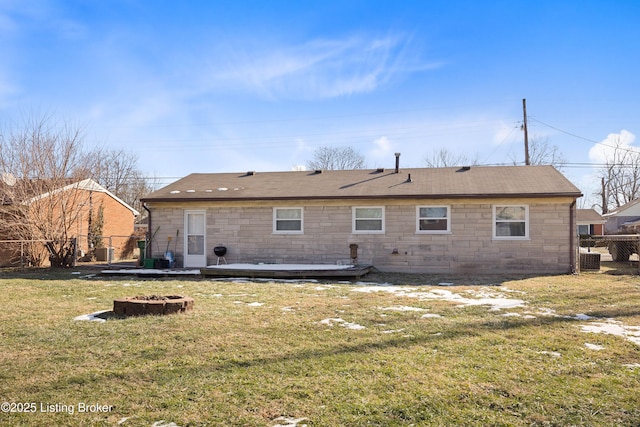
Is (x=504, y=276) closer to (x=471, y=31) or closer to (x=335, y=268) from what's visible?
(x=335, y=268)

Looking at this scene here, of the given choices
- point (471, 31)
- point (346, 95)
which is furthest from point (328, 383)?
point (346, 95)

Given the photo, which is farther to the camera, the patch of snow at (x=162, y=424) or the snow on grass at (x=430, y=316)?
the snow on grass at (x=430, y=316)

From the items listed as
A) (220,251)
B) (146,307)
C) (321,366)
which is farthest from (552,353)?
(220,251)

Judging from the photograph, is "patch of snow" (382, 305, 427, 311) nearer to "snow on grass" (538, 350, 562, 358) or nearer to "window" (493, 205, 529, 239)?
"snow on grass" (538, 350, 562, 358)

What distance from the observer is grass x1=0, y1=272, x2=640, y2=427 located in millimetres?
3229

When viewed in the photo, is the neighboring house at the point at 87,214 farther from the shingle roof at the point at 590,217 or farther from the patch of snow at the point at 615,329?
the shingle roof at the point at 590,217

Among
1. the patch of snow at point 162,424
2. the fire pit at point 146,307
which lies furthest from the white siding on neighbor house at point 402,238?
the patch of snow at point 162,424

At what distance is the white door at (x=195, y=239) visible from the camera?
1513 cm

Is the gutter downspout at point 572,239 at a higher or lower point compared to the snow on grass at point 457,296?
higher

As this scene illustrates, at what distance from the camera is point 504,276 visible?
12492mm

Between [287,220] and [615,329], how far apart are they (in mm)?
10231

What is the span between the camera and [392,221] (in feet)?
45.4

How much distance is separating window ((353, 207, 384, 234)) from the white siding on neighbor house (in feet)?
0.44

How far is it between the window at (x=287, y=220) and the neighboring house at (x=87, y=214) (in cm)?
562
